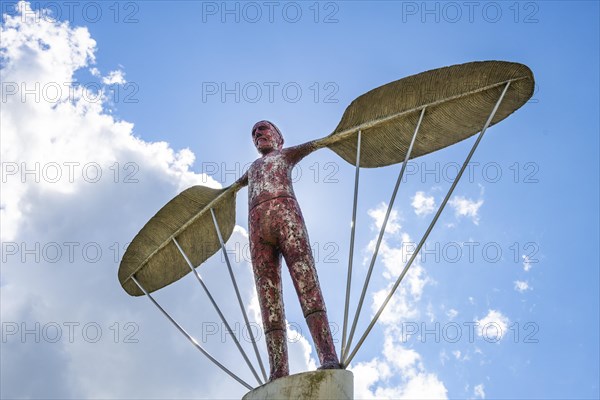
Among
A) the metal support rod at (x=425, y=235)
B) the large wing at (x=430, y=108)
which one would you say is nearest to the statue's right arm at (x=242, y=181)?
the large wing at (x=430, y=108)

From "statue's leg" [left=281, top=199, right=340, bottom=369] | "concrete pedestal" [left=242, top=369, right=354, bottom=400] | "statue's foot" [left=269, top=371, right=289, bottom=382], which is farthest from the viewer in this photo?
"statue's foot" [left=269, top=371, right=289, bottom=382]

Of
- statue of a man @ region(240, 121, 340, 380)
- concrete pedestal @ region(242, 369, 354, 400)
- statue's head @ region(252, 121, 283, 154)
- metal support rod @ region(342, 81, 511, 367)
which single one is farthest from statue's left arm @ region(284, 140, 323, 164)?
concrete pedestal @ region(242, 369, 354, 400)

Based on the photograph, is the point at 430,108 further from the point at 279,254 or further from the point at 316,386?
the point at 316,386

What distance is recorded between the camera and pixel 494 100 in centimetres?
621

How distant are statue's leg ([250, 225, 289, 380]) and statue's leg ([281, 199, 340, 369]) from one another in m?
0.22

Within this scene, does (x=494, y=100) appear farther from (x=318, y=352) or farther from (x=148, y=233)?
(x=148, y=233)

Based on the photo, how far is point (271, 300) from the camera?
5812 millimetres

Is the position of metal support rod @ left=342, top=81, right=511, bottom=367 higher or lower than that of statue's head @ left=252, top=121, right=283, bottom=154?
lower

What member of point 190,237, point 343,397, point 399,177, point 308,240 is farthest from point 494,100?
point 190,237

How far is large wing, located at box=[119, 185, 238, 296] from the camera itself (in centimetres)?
735

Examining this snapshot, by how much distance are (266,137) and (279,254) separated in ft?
4.65

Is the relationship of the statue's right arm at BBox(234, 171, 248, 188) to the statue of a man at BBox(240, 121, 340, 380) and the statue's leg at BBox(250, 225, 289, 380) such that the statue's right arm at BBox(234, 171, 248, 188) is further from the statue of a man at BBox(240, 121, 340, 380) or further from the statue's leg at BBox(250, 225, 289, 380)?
the statue's leg at BBox(250, 225, 289, 380)

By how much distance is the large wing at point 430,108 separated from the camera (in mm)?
6148

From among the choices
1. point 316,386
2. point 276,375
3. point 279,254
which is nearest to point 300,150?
point 279,254
